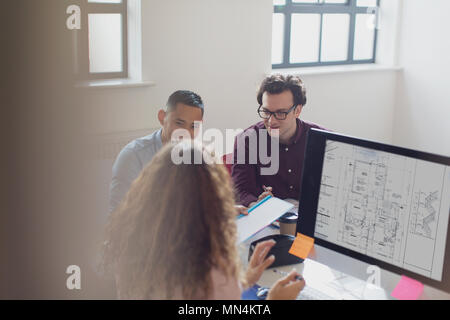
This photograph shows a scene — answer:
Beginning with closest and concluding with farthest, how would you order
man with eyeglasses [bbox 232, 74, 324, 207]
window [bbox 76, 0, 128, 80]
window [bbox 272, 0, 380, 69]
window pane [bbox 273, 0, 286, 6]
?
man with eyeglasses [bbox 232, 74, 324, 207], window [bbox 76, 0, 128, 80], window pane [bbox 273, 0, 286, 6], window [bbox 272, 0, 380, 69]

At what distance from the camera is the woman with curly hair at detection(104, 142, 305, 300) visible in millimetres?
972

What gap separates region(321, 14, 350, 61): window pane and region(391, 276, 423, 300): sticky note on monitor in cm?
326

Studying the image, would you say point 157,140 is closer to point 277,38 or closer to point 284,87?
point 284,87

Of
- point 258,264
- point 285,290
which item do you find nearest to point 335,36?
point 258,264

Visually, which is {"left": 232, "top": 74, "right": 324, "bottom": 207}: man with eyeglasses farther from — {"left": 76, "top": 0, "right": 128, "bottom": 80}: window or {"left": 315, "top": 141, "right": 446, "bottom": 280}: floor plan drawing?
{"left": 76, "top": 0, "right": 128, "bottom": 80}: window

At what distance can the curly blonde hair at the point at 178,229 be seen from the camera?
0.97 meters

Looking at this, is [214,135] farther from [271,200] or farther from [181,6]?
[271,200]

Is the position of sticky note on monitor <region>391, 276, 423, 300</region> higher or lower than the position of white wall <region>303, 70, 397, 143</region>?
lower

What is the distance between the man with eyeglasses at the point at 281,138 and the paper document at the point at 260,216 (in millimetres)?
610

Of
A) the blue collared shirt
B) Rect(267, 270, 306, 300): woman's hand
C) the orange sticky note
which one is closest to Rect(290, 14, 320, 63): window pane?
the blue collared shirt

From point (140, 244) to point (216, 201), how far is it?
0.17m

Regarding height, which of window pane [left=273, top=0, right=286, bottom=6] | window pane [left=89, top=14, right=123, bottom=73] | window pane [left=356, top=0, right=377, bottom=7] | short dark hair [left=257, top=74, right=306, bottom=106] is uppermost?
window pane [left=356, top=0, right=377, bottom=7]

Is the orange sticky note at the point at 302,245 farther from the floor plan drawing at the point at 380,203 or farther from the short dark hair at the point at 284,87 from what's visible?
the short dark hair at the point at 284,87
